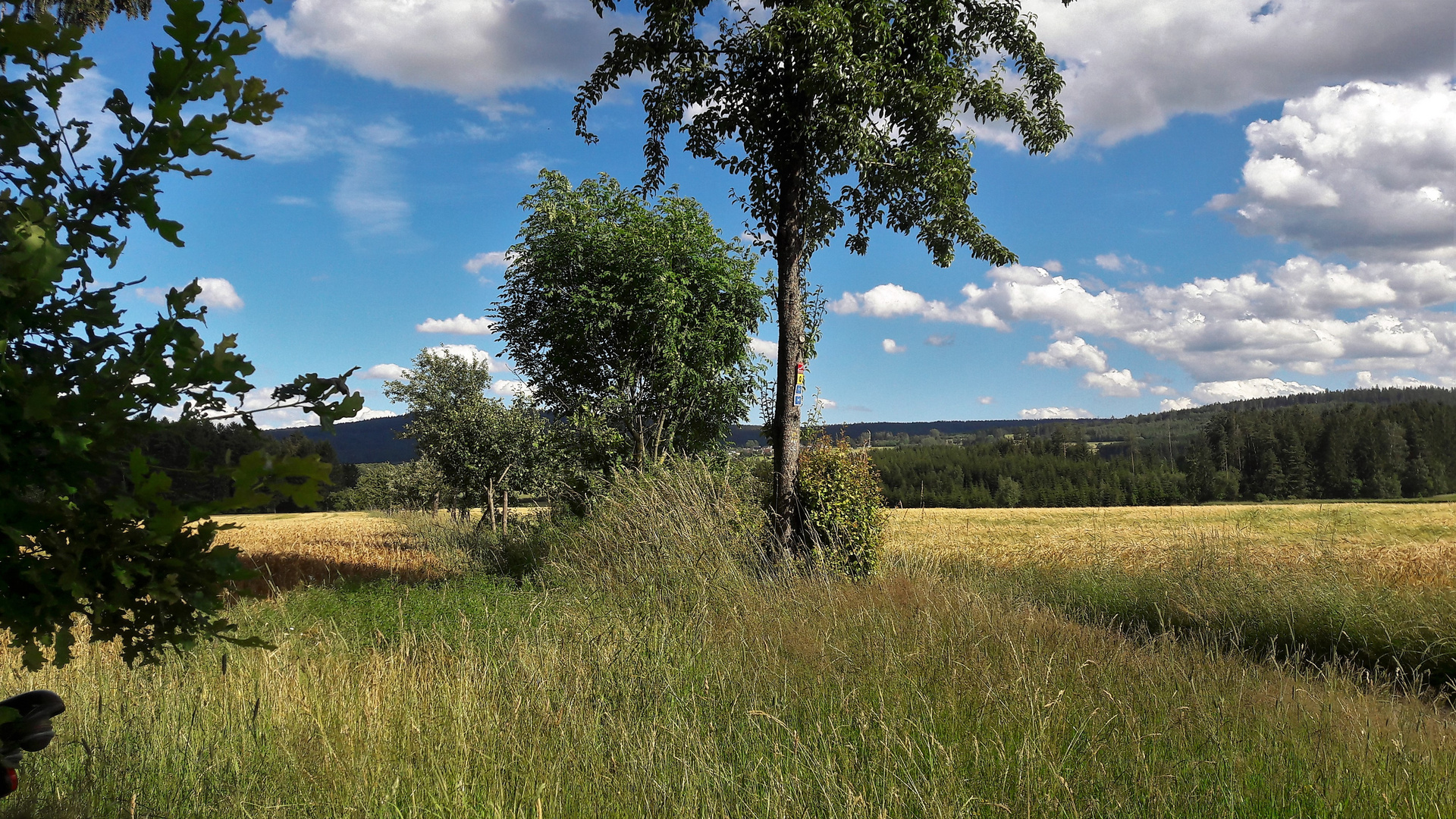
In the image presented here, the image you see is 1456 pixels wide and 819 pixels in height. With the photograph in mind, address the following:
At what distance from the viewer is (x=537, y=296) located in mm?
15227

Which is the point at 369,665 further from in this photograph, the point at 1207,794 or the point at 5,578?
the point at 1207,794

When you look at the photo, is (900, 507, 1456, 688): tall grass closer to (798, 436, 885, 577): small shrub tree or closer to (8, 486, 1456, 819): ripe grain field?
(798, 436, 885, 577): small shrub tree

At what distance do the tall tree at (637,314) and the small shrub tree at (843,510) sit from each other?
4637 mm

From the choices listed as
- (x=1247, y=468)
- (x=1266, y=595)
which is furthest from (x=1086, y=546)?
(x=1247, y=468)

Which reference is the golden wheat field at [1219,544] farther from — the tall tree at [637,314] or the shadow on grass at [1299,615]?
the tall tree at [637,314]

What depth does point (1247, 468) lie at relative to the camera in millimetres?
89438

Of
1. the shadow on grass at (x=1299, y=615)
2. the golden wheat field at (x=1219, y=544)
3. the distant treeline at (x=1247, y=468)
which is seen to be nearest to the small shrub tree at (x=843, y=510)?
the golden wheat field at (x=1219, y=544)

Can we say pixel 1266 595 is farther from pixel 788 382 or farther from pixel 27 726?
pixel 27 726

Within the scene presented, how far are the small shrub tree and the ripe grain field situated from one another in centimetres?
184

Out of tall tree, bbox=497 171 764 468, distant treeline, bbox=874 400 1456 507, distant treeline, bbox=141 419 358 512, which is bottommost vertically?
distant treeline, bbox=874 400 1456 507

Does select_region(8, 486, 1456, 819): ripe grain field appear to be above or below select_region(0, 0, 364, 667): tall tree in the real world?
below

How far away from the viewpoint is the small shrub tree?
9250mm

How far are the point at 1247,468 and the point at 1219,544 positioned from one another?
94.6 m

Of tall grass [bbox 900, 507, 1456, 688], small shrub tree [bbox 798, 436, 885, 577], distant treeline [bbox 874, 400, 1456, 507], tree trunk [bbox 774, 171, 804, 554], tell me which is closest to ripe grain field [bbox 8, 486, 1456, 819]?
tall grass [bbox 900, 507, 1456, 688]
